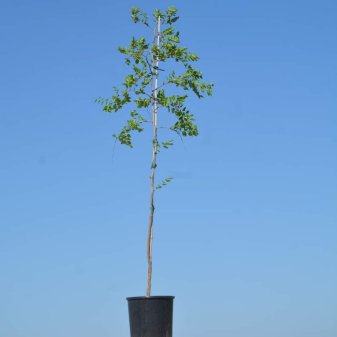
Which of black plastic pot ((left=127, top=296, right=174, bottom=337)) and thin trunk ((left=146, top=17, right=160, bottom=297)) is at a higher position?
thin trunk ((left=146, top=17, right=160, bottom=297))

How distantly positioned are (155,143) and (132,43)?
4.70 ft

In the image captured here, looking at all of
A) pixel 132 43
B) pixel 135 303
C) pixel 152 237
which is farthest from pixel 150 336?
pixel 132 43

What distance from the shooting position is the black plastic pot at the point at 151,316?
27.4ft

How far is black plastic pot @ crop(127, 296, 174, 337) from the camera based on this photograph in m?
8.35

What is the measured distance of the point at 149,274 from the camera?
28.8ft

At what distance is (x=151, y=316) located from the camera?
27.4 feet

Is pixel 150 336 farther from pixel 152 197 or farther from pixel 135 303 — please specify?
pixel 152 197

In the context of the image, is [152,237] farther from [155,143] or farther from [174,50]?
[174,50]

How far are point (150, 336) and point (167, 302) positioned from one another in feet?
1.51

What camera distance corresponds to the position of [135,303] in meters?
8.47

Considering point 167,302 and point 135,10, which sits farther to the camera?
point 135,10

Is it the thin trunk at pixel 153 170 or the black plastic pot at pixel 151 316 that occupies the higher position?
the thin trunk at pixel 153 170

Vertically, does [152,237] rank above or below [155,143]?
below

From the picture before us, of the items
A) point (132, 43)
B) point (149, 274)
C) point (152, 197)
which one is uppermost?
point (132, 43)
